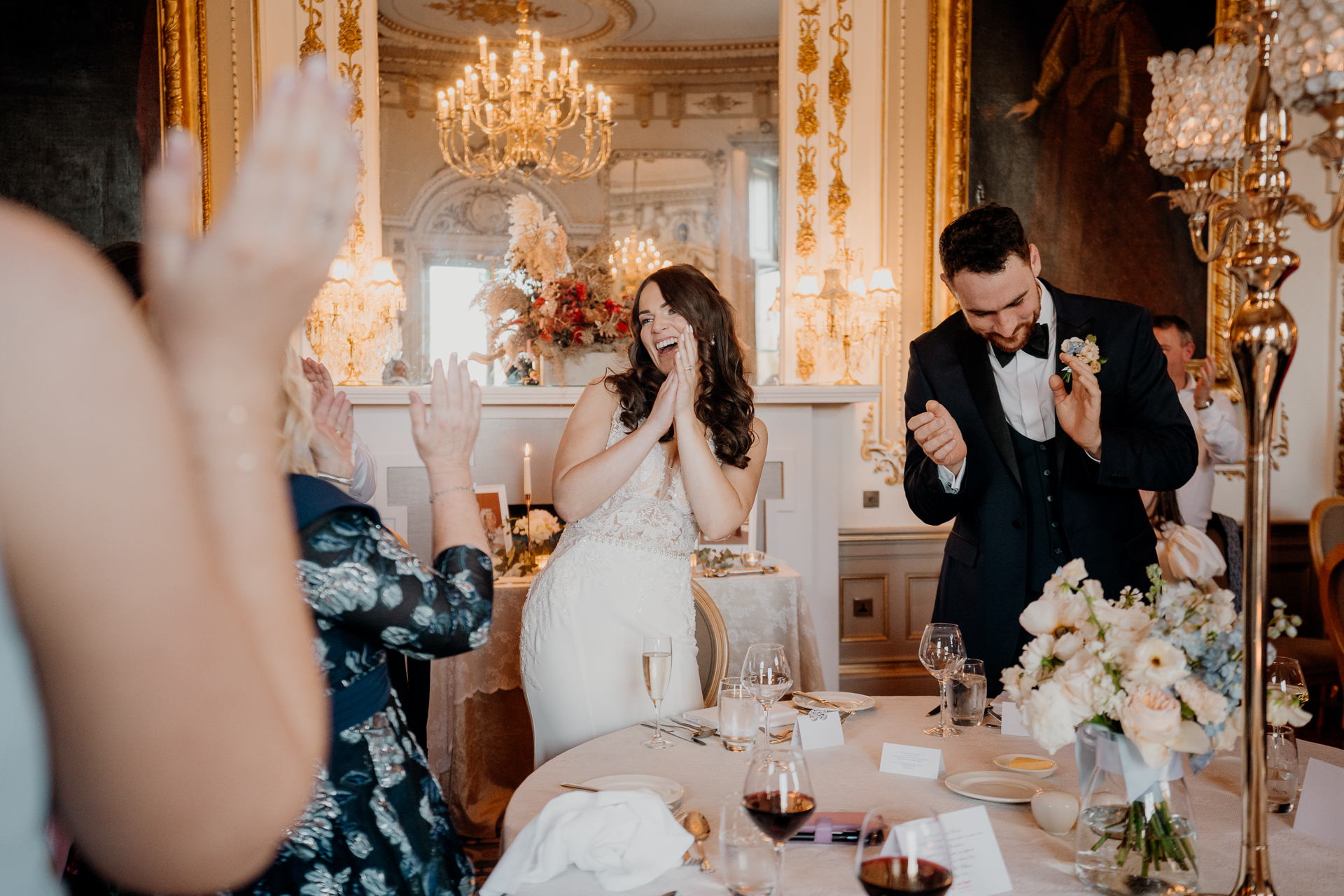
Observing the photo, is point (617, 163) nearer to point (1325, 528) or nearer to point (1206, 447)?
point (1206, 447)

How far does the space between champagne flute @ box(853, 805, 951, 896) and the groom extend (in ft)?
4.33

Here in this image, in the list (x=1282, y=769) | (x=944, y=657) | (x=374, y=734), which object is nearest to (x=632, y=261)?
(x=944, y=657)

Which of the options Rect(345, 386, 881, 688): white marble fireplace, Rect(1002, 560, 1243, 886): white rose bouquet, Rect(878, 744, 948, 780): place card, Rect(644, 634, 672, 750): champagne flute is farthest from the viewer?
Rect(345, 386, 881, 688): white marble fireplace

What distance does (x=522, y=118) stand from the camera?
469 centimetres

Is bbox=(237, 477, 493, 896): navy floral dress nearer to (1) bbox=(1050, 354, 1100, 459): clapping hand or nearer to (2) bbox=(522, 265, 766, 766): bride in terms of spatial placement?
(2) bbox=(522, 265, 766, 766): bride

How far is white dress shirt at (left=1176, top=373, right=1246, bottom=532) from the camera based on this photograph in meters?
4.18

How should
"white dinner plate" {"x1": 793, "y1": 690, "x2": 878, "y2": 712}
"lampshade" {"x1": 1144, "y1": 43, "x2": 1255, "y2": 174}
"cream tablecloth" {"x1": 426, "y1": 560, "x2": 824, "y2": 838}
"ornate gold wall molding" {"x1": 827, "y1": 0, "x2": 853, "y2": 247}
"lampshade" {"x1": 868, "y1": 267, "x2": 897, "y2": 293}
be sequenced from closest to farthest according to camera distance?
"white dinner plate" {"x1": 793, "y1": 690, "x2": 878, "y2": 712}
"lampshade" {"x1": 1144, "y1": 43, "x2": 1255, "y2": 174}
"cream tablecloth" {"x1": 426, "y1": 560, "x2": 824, "y2": 838}
"lampshade" {"x1": 868, "y1": 267, "x2": 897, "y2": 293}
"ornate gold wall molding" {"x1": 827, "y1": 0, "x2": 853, "y2": 247}

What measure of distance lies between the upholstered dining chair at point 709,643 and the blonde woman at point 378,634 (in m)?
1.03

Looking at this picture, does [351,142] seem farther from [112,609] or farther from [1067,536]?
[1067,536]

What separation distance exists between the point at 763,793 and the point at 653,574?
1281 millimetres

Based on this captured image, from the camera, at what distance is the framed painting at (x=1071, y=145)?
16.4 ft

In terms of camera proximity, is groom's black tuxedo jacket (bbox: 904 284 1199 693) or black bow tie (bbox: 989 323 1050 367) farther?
black bow tie (bbox: 989 323 1050 367)

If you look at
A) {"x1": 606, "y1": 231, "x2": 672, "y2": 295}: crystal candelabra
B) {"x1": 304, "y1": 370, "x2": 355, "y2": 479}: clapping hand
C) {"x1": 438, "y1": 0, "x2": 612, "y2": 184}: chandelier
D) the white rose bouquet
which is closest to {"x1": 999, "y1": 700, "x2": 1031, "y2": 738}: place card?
the white rose bouquet

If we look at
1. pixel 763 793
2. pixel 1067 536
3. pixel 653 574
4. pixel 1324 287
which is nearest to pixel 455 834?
pixel 763 793
